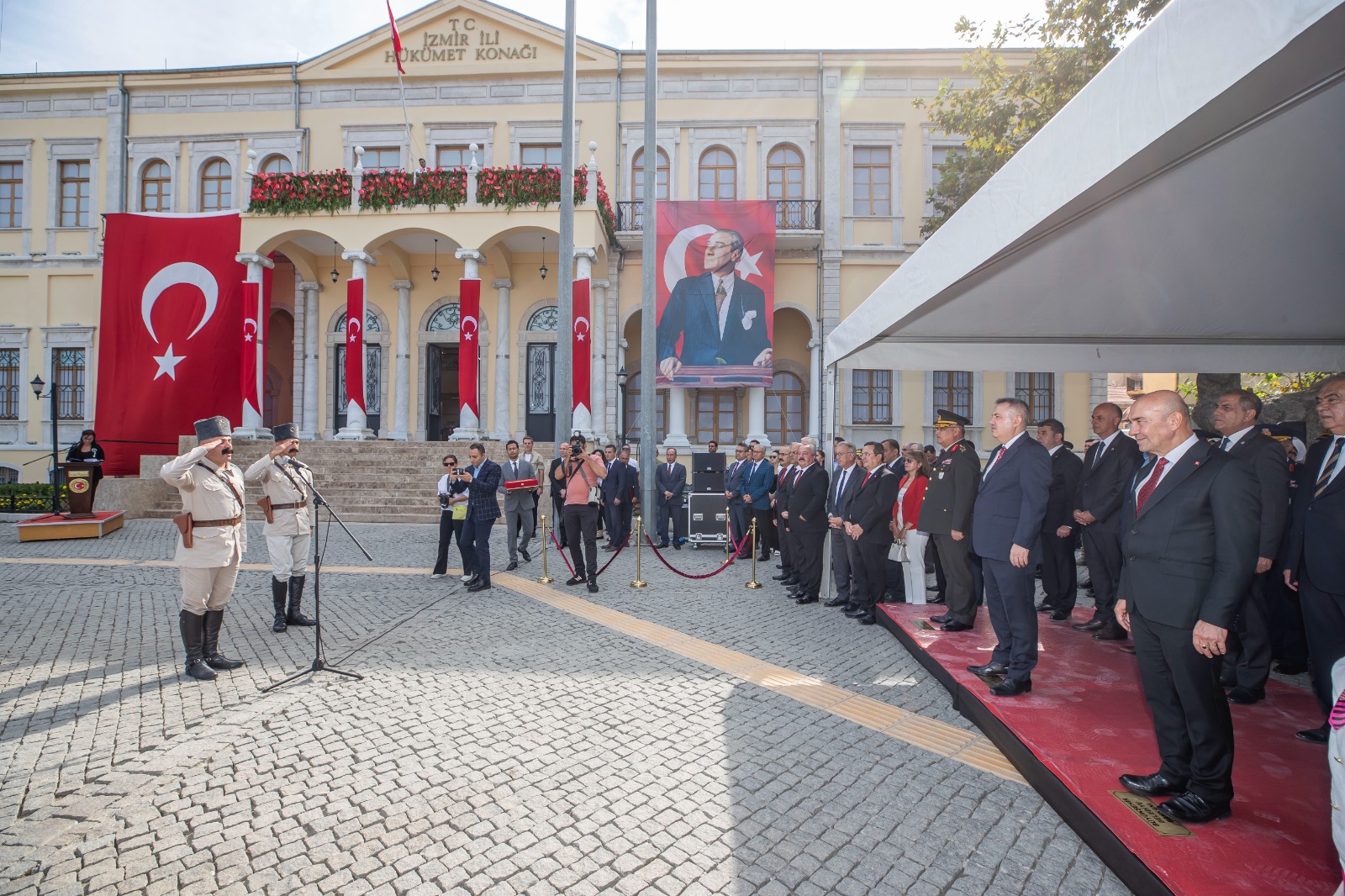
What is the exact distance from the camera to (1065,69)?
12.5m

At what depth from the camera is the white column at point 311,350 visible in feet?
71.3

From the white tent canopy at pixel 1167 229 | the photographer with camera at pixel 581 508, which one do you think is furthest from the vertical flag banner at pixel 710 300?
the white tent canopy at pixel 1167 229

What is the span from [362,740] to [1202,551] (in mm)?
4581

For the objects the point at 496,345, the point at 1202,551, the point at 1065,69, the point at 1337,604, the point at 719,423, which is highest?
the point at 1065,69

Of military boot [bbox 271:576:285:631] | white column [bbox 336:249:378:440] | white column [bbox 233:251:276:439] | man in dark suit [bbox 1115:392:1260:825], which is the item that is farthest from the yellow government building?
man in dark suit [bbox 1115:392:1260:825]

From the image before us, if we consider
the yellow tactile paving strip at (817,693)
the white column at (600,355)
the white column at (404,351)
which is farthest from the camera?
the white column at (404,351)

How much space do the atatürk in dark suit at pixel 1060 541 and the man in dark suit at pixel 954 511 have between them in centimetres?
121

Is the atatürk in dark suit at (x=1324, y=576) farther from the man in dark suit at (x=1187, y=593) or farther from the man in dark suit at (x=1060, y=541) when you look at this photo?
the man in dark suit at (x=1060, y=541)

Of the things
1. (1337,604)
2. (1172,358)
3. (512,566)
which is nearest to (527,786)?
(1337,604)

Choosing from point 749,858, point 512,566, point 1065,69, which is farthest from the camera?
point 1065,69

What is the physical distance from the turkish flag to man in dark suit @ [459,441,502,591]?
43.2 ft

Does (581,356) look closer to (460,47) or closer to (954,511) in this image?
(954,511)

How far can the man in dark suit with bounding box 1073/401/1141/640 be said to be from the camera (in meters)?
6.27

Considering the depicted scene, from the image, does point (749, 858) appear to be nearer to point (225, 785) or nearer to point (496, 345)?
point (225, 785)
